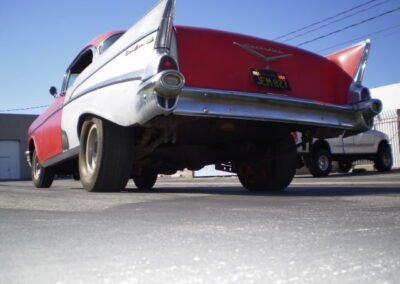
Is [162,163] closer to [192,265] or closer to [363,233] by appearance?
[363,233]

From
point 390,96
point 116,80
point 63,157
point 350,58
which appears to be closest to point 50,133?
point 63,157

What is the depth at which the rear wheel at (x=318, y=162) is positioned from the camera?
11914mm

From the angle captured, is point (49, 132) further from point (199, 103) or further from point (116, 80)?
point (199, 103)

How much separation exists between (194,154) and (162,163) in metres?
0.42

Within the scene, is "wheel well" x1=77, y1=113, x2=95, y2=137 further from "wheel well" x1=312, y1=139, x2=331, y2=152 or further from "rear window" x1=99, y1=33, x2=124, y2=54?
"wheel well" x1=312, y1=139, x2=331, y2=152

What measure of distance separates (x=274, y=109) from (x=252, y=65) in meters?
0.49

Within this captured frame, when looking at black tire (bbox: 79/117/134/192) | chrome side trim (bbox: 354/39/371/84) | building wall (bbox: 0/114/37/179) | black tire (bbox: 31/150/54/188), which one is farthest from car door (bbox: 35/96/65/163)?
building wall (bbox: 0/114/37/179)

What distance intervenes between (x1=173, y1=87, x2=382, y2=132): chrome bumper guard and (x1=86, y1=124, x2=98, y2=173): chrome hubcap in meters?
1.34

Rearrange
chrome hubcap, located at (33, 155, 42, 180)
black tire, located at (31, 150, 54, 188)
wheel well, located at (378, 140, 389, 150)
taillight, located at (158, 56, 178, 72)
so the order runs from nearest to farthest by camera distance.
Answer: taillight, located at (158, 56, 178, 72) → black tire, located at (31, 150, 54, 188) → chrome hubcap, located at (33, 155, 42, 180) → wheel well, located at (378, 140, 389, 150)

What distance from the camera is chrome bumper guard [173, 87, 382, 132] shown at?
3812 millimetres

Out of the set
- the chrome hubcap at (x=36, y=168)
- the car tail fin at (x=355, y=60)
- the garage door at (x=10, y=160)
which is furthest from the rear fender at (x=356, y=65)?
the garage door at (x=10, y=160)

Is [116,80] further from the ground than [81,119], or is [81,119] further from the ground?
[116,80]

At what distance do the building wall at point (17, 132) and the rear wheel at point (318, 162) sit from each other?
1267 inches

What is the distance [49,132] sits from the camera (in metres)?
6.28
